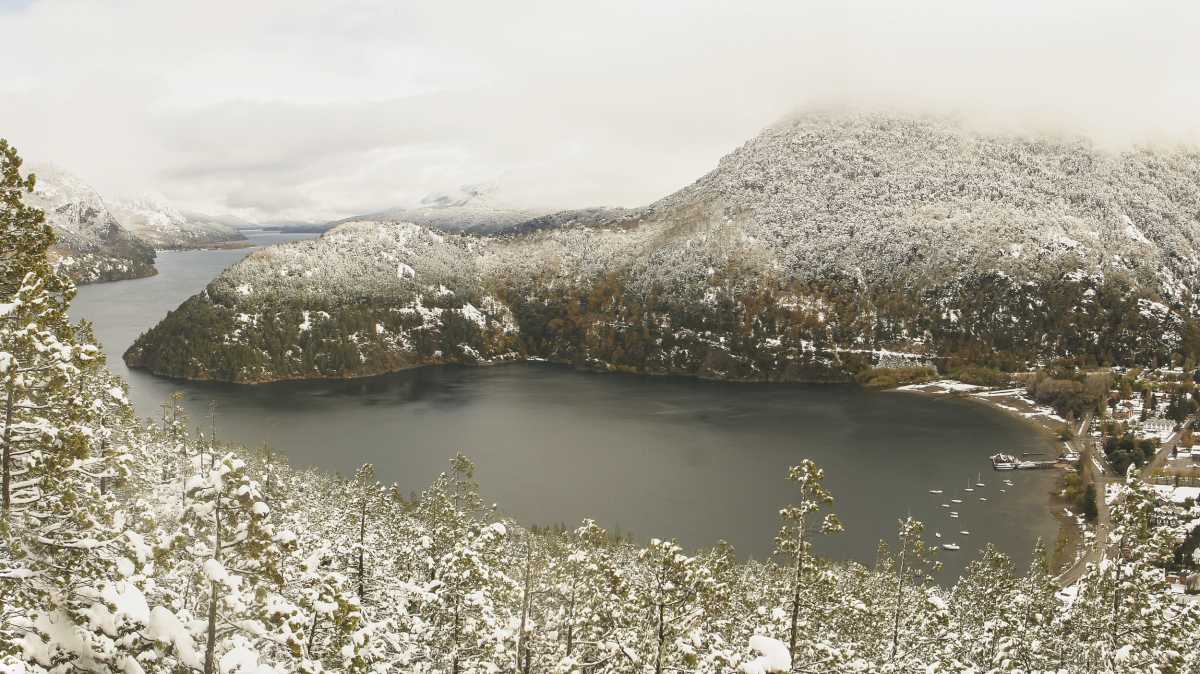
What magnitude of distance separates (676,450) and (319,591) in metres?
123

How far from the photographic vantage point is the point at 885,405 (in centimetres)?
19025

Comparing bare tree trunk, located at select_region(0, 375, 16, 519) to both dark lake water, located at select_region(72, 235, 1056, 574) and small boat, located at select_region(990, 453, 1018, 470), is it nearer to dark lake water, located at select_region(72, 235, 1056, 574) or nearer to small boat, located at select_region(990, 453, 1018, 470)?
dark lake water, located at select_region(72, 235, 1056, 574)

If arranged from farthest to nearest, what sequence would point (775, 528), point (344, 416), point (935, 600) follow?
point (344, 416) < point (775, 528) < point (935, 600)

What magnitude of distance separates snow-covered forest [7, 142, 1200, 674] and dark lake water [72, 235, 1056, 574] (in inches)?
2503

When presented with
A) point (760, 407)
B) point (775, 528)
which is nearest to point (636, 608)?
point (775, 528)

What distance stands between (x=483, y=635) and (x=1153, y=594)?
21890 mm

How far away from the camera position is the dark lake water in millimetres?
101312

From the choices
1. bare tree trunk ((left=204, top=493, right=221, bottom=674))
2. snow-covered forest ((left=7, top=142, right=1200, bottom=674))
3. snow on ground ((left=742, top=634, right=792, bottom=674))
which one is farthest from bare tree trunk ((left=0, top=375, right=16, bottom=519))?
snow on ground ((left=742, top=634, right=792, bottom=674))

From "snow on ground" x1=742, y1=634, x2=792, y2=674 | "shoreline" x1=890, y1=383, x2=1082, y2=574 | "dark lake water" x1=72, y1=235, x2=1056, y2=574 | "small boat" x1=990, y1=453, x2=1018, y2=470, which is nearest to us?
"snow on ground" x1=742, y1=634, x2=792, y2=674

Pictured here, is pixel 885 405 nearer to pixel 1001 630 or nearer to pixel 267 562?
pixel 1001 630

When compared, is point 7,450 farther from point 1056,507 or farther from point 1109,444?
point 1109,444

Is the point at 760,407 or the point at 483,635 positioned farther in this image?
the point at 760,407

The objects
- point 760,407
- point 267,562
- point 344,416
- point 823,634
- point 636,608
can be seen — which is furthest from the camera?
point 760,407

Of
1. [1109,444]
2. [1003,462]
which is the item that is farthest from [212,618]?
[1109,444]
